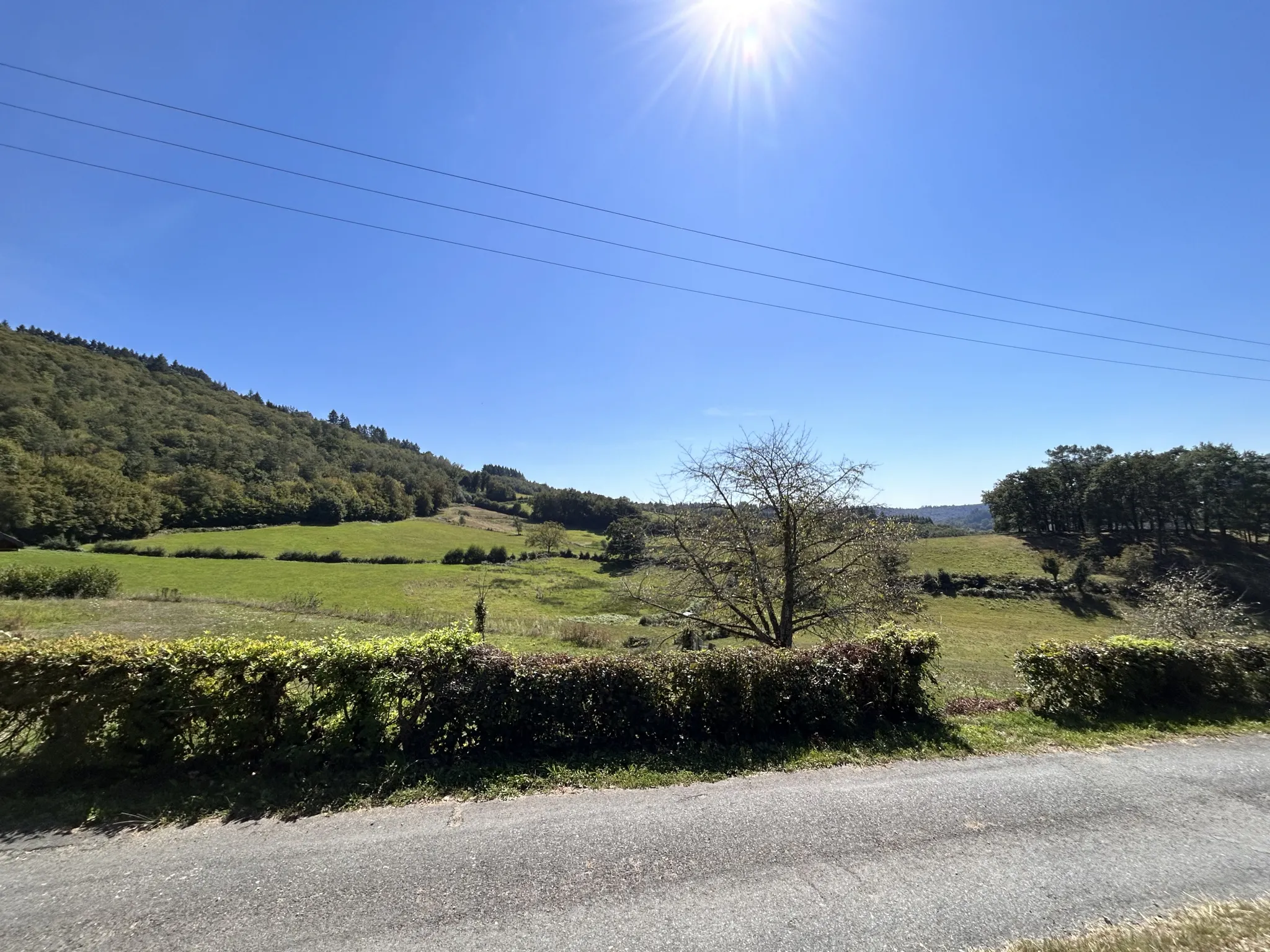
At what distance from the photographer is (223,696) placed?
6176 millimetres

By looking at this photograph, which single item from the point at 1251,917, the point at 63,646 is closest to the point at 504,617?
the point at 63,646

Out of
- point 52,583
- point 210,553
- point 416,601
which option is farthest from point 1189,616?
point 210,553

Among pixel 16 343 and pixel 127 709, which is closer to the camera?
pixel 127 709

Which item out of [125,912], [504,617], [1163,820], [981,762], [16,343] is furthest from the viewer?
[16,343]

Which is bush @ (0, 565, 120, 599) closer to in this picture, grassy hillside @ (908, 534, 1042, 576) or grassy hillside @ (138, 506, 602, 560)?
grassy hillside @ (138, 506, 602, 560)

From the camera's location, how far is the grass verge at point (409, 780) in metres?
5.27

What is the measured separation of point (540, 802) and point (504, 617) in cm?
2886

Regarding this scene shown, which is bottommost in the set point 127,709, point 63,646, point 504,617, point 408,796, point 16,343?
point 504,617

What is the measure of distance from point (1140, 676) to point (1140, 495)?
8528 cm

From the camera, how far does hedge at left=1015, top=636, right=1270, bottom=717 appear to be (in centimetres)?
902

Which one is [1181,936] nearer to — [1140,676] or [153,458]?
[1140,676]

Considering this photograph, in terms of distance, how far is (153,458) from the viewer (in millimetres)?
80500

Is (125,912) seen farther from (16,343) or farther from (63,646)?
(16,343)

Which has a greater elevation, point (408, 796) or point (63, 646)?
point (63, 646)
